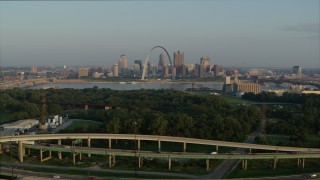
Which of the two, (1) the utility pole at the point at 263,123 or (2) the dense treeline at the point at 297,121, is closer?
(2) the dense treeline at the point at 297,121

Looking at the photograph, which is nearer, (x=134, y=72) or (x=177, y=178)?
(x=177, y=178)

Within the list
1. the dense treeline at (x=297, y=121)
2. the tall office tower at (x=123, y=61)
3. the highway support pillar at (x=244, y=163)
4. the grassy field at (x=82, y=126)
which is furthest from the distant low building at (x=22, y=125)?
the tall office tower at (x=123, y=61)

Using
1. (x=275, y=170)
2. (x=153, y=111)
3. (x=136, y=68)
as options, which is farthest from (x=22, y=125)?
(x=136, y=68)

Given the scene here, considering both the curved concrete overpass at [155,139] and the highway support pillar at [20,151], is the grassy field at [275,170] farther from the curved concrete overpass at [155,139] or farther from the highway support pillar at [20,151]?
the highway support pillar at [20,151]

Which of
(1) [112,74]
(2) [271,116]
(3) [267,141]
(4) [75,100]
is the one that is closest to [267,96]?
(2) [271,116]

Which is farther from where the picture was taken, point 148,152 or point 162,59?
point 162,59

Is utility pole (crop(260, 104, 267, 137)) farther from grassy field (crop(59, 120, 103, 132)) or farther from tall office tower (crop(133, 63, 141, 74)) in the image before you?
tall office tower (crop(133, 63, 141, 74))

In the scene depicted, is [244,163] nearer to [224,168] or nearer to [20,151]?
[224,168]

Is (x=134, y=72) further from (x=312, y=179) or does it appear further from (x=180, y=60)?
(x=312, y=179)
